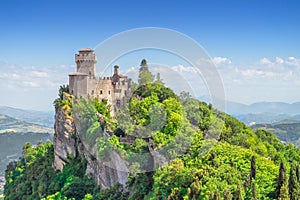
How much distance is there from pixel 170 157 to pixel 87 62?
1811 cm

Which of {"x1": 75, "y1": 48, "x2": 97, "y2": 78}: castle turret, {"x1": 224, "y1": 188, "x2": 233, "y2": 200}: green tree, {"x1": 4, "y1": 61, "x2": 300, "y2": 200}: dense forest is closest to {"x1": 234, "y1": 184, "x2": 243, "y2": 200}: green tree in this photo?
{"x1": 4, "y1": 61, "x2": 300, "y2": 200}: dense forest

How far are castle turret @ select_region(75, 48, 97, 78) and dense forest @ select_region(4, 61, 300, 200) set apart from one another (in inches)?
135

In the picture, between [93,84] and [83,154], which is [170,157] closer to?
[83,154]

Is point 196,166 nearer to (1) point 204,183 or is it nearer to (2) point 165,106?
(1) point 204,183

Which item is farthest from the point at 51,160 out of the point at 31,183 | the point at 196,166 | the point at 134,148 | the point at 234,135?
the point at 196,166

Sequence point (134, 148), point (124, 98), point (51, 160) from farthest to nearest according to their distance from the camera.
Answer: point (51, 160) < point (124, 98) < point (134, 148)

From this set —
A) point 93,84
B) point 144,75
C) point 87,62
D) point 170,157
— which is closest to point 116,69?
point 144,75

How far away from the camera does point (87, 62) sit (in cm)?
4625

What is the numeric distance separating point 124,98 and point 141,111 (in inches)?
373

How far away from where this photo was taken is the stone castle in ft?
150

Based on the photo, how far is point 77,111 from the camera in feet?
150

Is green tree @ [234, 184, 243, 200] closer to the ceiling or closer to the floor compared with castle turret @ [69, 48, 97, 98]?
closer to the floor

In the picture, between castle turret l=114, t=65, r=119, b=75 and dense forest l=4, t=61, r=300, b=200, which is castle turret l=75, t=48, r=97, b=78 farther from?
dense forest l=4, t=61, r=300, b=200

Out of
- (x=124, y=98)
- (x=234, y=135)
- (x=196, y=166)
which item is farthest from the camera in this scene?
(x=124, y=98)
